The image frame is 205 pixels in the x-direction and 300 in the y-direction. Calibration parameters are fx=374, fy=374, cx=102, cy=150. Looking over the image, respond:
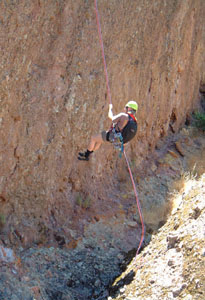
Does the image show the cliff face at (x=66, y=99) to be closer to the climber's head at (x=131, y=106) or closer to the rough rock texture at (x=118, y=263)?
the rough rock texture at (x=118, y=263)

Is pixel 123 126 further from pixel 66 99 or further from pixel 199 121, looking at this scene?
pixel 199 121

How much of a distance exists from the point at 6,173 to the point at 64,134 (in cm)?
146

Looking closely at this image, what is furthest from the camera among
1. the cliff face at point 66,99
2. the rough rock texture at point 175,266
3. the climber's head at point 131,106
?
the climber's head at point 131,106

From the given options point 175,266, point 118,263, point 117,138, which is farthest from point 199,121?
point 175,266

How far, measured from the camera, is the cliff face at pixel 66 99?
600cm

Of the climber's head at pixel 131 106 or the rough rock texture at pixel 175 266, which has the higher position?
the climber's head at pixel 131 106

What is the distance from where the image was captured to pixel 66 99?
22.6 feet

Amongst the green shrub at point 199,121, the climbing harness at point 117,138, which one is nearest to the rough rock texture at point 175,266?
the climbing harness at point 117,138

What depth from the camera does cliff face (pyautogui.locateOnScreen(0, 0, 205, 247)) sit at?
19.7 ft

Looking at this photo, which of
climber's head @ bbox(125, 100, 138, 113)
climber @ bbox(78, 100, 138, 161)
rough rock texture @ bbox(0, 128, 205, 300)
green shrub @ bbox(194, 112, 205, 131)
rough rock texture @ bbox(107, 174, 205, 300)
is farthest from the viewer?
green shrub @ bbox(194, 112, 205, 131)

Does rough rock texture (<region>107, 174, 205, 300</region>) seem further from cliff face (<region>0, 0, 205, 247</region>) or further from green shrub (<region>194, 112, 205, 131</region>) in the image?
green shrub (<region>194, 112, 205, 131</region>)

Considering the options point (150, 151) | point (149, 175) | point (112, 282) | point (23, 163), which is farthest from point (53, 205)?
point (150, 151)

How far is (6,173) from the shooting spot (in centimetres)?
600

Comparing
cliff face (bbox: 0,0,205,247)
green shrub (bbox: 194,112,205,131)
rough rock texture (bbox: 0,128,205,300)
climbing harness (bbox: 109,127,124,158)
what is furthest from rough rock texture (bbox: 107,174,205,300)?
green shrub (bbox: 194,112,205,131)
